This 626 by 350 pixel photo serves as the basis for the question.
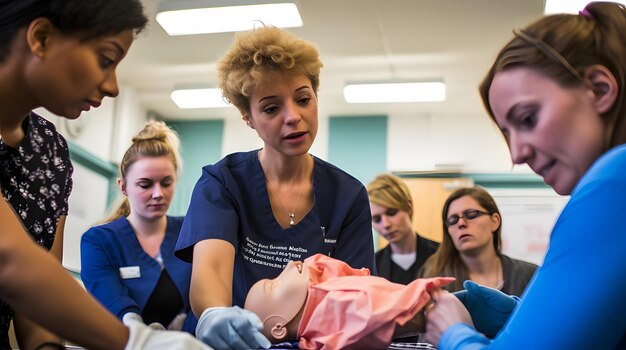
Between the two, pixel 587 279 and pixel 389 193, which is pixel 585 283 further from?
pixel 389 193

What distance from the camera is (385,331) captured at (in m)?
1.02

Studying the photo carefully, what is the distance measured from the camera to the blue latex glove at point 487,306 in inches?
45.6

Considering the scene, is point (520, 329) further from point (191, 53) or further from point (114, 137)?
point (114, 137)

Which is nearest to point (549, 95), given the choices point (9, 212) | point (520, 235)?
point (9, 212)

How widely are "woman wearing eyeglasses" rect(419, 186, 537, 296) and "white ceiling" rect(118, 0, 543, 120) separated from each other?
4.32 feet

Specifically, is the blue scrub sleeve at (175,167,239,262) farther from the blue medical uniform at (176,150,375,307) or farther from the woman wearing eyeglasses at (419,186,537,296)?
the woman wearing eyeglasses at (419,186,537,296)

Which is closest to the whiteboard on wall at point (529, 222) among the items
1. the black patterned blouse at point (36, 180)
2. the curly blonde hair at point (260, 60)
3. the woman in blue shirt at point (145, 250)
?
the woman in blue shirt at point (145, 250)

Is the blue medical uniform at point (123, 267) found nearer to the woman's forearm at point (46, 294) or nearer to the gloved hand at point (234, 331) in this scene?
the gloved hand at point (234, 331)

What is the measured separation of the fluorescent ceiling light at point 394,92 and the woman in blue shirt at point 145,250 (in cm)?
→ 308

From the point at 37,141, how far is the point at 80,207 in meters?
4.06

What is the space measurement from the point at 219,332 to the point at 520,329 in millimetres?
467

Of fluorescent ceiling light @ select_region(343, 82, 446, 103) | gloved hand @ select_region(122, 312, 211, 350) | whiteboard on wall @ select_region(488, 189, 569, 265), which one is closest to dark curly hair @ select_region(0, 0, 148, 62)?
gloved hand @ select_region(122, 312, 211, 350)

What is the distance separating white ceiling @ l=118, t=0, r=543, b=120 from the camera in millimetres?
4160

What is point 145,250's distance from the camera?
7.34ft
